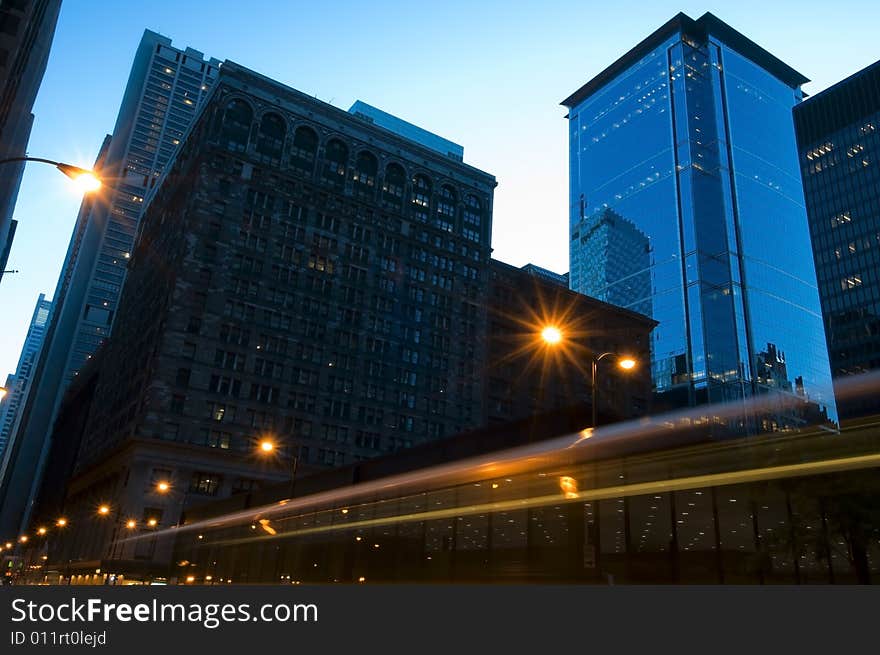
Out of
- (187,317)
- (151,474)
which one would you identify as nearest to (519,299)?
(187,317)

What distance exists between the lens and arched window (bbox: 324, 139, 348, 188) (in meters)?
104

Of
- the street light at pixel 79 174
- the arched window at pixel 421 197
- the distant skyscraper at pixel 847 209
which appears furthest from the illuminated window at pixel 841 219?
the street light at pixel 79 174

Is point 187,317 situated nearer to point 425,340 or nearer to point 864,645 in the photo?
point 425,340

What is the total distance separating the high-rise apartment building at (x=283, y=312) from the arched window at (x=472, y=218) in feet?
0.88

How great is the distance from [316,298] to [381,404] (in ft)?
58.7

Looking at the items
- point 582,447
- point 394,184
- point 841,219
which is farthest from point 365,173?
point 841,219

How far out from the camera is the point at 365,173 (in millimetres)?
107688

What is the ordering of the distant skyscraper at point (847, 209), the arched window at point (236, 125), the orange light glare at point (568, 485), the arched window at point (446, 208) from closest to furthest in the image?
the orange light glare at point (568, 485)
the arched window at point (236, 125)
the arched window at point (446, 208)
the distant skyscraper at point (847, 209)

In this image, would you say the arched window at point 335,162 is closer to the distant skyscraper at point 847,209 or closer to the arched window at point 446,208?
the arched window at point 446,208

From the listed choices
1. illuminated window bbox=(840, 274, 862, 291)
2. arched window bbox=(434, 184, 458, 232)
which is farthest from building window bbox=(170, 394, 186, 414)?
illuminated window bbox=(840, 274, 862, 291)

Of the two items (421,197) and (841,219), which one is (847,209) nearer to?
(841,219)

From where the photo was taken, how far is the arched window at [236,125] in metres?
97.3

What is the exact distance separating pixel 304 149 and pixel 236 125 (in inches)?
418

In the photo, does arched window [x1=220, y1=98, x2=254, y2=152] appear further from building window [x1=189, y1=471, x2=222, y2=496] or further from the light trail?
the light trail
